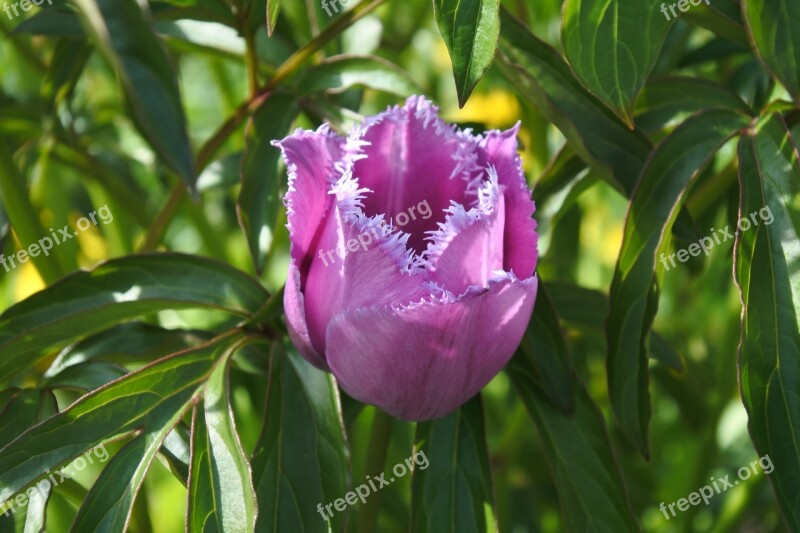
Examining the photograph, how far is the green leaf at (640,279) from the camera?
2.23 feet

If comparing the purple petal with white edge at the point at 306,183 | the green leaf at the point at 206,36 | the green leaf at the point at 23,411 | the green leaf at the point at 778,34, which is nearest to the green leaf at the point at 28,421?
the green leaf at the point at 23,411

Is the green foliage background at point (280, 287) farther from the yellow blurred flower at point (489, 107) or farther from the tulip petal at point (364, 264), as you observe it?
the yellow blurred flower at point (489, 107)

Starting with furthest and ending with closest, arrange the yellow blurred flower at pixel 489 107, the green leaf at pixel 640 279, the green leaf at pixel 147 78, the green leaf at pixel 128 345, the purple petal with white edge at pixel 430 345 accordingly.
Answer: the yellow blurred flower at pixel 489 107, the green leaf at pixel 128 345, the green leaf at pixel 640 279, the purple petal with white edge at pixel 430 345, the green leaf at pixel 147 78

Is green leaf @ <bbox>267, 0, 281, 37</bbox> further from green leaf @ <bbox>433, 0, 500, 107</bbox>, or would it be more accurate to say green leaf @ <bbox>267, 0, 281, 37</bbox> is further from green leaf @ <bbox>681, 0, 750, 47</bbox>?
green leaf @ <bbox>681, 0, 750, 47</bbox>

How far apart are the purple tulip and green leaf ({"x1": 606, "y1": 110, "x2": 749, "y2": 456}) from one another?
0.10 meters

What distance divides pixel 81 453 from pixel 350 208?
0.78 feet

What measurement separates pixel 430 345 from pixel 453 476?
166 mm

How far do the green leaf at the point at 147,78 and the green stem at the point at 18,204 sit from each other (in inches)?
14.7

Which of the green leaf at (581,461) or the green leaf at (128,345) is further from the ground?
the green leaf at (128,345)

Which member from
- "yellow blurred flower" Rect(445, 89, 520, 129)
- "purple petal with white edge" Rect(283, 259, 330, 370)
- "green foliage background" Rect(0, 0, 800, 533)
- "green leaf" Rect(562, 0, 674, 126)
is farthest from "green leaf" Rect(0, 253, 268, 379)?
"yellow blurred flower" Rect(445, 89, 520, 129)

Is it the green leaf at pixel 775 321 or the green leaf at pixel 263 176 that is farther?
the green leaf at pixel 263 176

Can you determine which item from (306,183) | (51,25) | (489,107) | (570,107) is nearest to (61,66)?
(51,25)

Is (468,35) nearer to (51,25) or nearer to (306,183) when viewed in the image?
(306,183)

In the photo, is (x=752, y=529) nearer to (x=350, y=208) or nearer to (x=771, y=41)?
(x=771, y=41)
